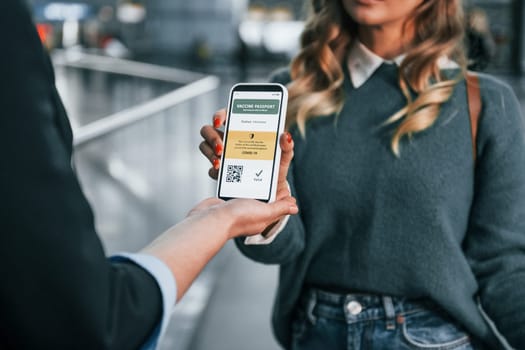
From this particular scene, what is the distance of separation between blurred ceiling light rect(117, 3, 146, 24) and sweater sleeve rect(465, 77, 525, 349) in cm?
2847

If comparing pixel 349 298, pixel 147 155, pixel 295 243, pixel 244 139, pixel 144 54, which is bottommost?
pixel 144 54

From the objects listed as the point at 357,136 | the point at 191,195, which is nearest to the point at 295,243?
the point at 357,136

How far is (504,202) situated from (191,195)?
5.25m

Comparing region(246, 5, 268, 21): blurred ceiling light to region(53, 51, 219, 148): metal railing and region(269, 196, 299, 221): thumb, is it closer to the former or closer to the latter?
region(53, 51, 219, 148): metal railing

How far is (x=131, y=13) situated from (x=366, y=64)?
29104 mm

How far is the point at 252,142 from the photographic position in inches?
50.3

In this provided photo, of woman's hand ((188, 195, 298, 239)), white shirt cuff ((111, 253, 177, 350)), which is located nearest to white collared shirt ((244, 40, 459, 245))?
woman's hand ((188, 195, 298, 239))

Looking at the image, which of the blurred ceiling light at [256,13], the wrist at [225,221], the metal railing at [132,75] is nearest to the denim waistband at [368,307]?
the wrist at [225,221]

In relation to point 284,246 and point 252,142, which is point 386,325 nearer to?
point 284,246

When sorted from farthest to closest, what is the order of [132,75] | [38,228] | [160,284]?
1. [132,75]
2. [160,284]
3. [38,228]

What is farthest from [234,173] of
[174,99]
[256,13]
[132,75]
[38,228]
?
[256,13]

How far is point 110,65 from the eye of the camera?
74.1 ft

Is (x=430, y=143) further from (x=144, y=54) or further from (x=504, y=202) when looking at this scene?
(x=144, y=54)

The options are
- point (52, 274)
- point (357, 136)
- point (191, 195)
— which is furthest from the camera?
point (191, 195)
